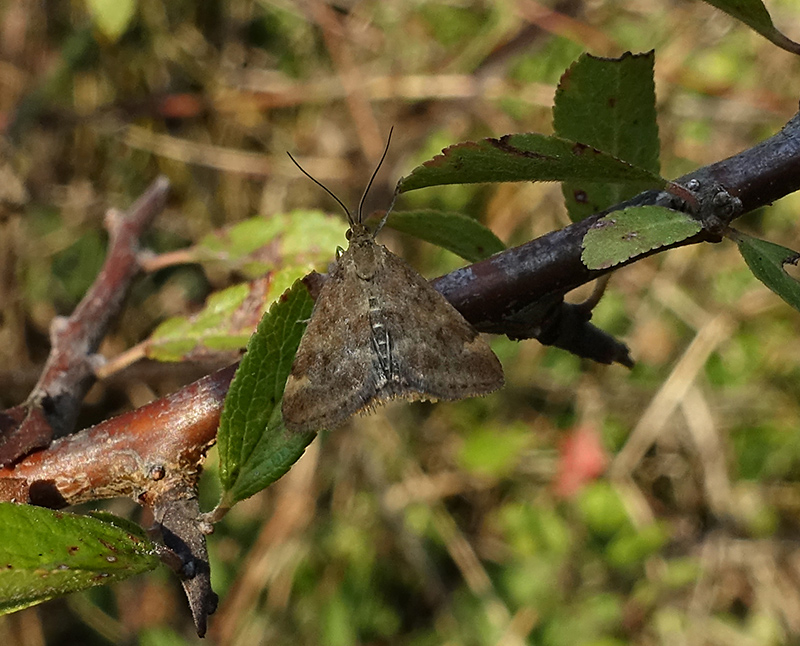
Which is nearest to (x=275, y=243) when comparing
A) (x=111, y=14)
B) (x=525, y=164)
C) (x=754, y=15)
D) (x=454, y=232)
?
(x=454, y=232)

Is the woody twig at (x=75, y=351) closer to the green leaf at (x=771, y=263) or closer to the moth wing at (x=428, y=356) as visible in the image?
the moth wing at (x=428, y=356)

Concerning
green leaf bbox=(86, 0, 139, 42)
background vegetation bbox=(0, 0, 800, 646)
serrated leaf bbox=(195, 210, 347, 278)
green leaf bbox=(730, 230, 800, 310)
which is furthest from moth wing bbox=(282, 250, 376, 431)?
green leaf bbox=(86, 0, 139, 42)

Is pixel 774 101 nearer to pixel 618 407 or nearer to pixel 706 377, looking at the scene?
pixel 706 377

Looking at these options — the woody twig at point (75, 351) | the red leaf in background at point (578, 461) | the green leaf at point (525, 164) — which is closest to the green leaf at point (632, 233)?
the green leaf at point (525, 164)

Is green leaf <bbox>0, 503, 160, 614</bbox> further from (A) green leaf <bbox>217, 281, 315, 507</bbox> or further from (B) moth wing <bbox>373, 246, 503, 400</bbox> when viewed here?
(B) moth wing <bbox>373, 246, 503, 400</bbox>

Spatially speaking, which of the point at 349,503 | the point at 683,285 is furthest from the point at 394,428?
the point at 683,285
